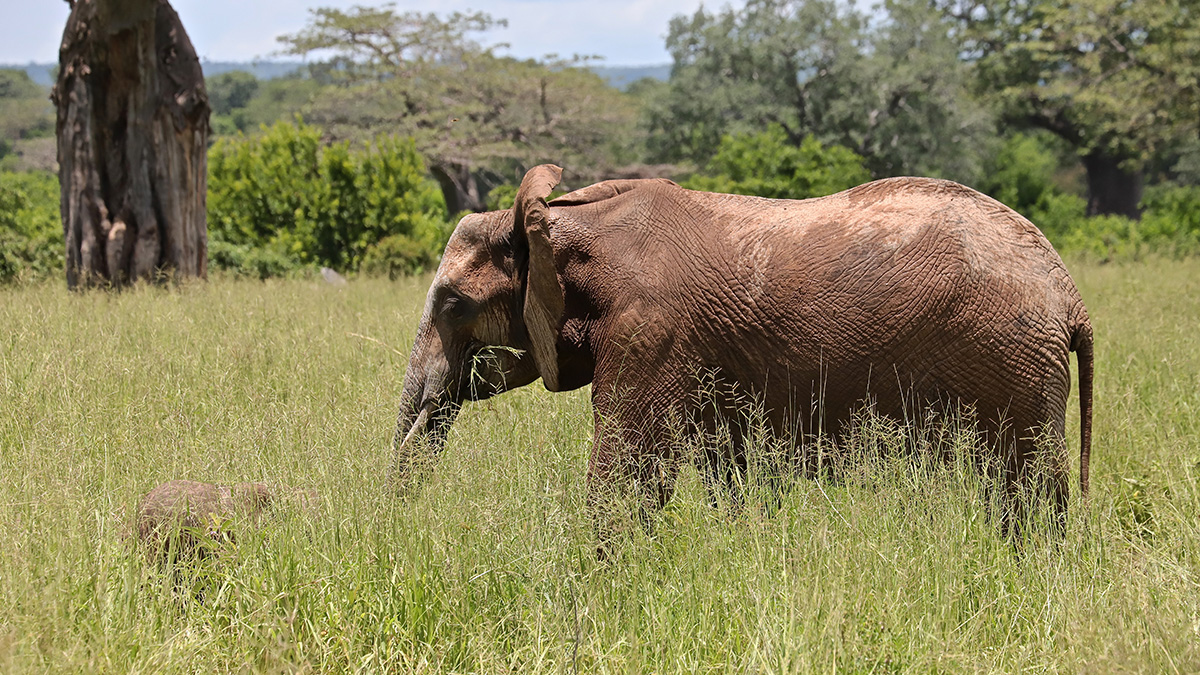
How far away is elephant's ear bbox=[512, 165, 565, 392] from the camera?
3.72m

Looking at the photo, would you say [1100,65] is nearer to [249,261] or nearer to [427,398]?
[249,261]

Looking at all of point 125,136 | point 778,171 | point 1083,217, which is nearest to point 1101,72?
point 778,171

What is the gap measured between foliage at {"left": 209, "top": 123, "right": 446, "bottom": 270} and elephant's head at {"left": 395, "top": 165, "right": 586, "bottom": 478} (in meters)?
10.9

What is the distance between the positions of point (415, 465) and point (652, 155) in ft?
96.5

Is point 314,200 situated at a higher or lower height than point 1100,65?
lower

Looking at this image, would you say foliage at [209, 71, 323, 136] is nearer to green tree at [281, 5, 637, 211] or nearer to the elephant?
green tree at [281, 5, 637, 211]

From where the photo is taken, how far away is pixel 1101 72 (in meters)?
20.6

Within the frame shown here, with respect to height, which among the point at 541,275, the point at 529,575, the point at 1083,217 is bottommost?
the point at 1083,217

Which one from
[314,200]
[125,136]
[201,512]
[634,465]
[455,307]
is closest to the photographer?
[201,512]

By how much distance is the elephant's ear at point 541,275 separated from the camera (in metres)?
3.72

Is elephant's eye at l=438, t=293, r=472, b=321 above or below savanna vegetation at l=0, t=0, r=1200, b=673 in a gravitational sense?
above

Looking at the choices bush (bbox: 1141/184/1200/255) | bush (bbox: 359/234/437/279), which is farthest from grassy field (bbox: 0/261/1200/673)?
bush (bbox: 1141/184/1200/255)

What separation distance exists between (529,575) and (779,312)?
1.31 metres

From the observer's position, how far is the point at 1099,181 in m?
34.3
